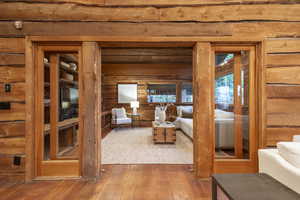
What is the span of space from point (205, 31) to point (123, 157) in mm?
2841

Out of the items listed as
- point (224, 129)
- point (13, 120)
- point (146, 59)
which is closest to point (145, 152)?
point (224, 129)

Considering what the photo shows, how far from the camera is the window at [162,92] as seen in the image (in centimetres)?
770

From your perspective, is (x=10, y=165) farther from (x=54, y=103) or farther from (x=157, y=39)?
(x=157, y=39)

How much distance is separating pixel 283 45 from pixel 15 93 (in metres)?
4.15

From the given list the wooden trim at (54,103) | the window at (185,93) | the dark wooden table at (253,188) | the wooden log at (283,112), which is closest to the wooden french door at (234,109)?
the wooden log at (283,112)

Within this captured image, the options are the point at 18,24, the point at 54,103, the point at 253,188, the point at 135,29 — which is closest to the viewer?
the point at 253,188

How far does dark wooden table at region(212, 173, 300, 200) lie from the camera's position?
3.96 ft

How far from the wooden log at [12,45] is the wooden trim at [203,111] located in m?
2.67

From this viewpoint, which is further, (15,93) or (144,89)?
(144,89)

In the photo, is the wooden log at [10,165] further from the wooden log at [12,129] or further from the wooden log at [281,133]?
the wooden log at [281,133]

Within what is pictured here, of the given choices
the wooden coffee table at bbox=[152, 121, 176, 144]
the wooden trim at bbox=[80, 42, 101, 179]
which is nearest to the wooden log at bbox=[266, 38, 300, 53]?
the wooden trim at bbox=[80, 42, 101, 179]

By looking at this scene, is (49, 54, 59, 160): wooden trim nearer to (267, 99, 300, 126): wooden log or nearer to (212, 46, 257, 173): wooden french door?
(212, 46, 257, 173): wooden french door

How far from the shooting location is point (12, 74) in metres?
2.48

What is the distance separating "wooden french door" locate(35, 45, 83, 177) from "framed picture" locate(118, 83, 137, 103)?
4.74 metres
